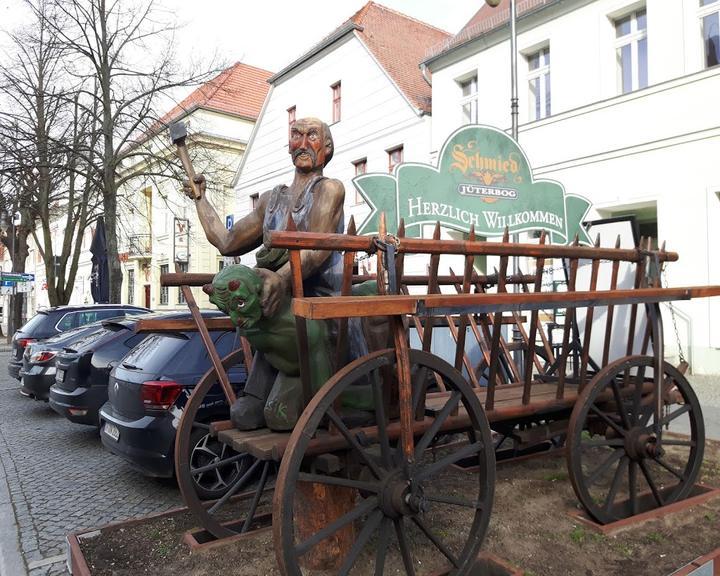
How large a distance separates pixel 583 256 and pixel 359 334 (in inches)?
50.5

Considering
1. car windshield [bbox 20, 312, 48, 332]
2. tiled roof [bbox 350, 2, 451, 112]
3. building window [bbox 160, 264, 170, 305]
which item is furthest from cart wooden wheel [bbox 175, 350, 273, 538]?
building window [bbox 160, 264, 170, 305]

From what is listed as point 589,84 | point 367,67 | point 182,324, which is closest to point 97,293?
point 367,67

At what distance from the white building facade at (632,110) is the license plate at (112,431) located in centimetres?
877

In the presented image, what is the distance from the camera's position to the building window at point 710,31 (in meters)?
9.90

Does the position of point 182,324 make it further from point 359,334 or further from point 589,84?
point 589,84

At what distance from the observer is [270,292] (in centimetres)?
250

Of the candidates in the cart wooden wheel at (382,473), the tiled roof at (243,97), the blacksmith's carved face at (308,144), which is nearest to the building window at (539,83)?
the blacksmith's carved face at (308,144)

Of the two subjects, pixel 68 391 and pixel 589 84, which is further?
pixel 589 84

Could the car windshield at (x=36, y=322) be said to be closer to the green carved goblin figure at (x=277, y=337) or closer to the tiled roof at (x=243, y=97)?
the green carved goblin figure at (x=277, y=337)

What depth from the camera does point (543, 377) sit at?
14.5ft

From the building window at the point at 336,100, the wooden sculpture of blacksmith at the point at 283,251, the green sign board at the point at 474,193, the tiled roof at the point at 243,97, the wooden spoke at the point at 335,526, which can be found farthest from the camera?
the tiled roof at the point at 243,97

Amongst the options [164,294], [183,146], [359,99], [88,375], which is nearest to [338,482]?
[183,146]

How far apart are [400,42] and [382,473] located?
62.5ft

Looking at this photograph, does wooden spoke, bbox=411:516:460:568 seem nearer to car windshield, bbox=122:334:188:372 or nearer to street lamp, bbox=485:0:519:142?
car windshield, bbox=122:334:188:372
